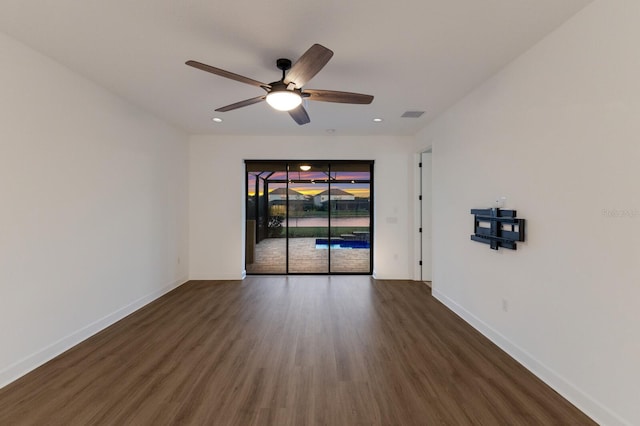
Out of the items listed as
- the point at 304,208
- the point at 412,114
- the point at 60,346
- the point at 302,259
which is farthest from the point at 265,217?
the point at 60,346

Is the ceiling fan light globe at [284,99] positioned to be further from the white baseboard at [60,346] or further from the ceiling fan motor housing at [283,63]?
the white baseboard at [60,346]

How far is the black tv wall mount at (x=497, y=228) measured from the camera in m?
2.68

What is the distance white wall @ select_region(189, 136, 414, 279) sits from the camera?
5.59 meters

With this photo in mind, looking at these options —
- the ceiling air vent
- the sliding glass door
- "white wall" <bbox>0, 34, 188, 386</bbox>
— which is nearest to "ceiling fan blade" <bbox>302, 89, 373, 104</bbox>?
the ceiling air vent

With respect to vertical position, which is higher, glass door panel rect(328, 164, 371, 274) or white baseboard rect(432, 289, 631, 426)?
glass door panel rect(328, 164, 371, 274)

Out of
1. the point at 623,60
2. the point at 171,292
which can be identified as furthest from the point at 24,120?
the point at 623,60

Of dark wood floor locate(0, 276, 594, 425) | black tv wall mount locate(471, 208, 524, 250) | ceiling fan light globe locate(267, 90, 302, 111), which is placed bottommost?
dark wood floor locate(0, 276, 594, 425)

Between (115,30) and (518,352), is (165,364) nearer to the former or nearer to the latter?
(115,30)

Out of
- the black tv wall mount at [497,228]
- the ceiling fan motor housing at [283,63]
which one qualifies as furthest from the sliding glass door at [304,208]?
the ceiling fan motor housing at [283,63]

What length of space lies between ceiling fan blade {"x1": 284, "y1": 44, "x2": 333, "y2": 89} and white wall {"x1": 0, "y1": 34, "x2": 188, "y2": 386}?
232cm

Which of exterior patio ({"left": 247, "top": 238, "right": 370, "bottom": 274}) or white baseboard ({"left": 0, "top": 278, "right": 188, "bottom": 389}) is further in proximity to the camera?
exterior patio ({"left": 247, "top": 238, "right": 370, "bottom": 274})

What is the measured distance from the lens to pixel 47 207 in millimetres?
2666

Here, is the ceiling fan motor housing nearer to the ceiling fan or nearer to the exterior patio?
the ceiling fan

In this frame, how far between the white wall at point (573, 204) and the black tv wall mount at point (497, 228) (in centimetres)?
10
